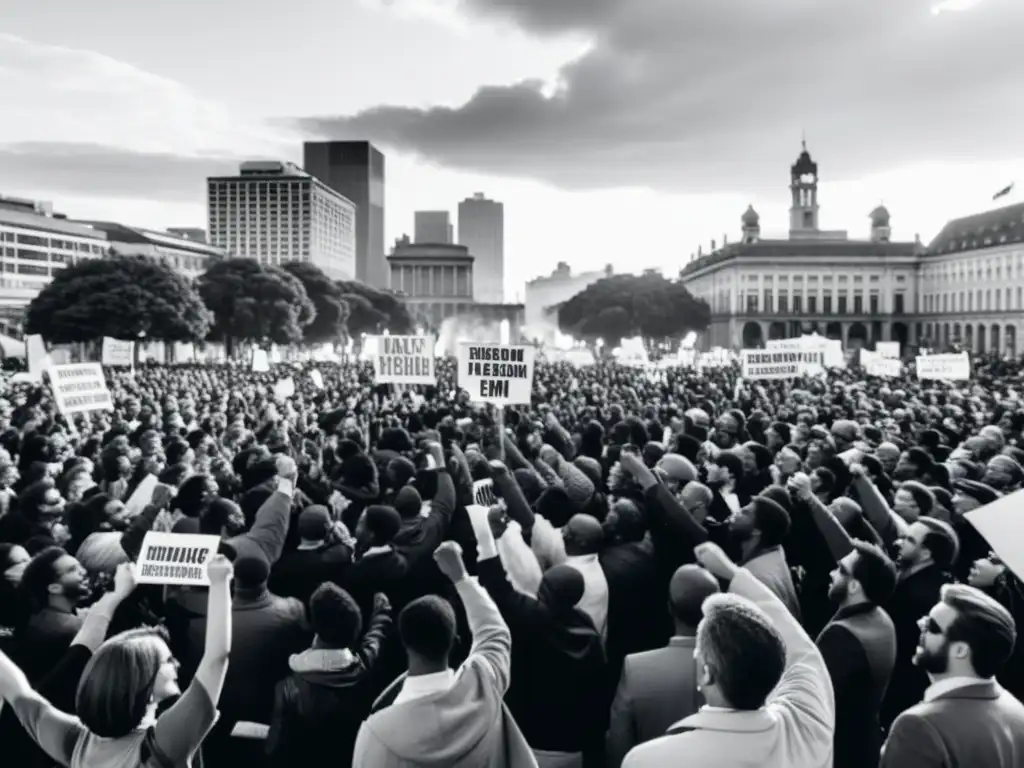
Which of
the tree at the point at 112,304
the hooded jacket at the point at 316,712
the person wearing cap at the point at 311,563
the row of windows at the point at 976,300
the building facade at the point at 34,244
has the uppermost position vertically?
the building facade at the point at 34,244

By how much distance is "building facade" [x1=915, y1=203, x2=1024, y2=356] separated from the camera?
91.5 meters

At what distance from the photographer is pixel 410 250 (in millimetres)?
165375

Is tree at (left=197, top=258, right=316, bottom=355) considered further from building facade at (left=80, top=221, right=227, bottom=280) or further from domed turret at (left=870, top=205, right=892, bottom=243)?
domed turret at (left=870, top=205, right=892, bottom=243)

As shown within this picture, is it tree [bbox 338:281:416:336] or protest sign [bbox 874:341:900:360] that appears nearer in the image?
protest sign [bbox 874:341:900:360]

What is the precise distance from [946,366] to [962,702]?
22.1 m

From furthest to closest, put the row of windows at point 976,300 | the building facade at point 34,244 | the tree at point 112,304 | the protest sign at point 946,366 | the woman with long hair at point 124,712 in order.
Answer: the building facade at point 34,244 < the row of windows at point 976,300 < the tree at point 112,304 < the protest sign at point 946,366 < the woman with long hair at point 124,712

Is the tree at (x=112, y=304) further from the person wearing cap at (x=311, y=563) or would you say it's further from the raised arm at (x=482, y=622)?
the raised arm at (x=482, y=622)

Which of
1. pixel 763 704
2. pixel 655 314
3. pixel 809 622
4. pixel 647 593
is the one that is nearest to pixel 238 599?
pixel 647 593

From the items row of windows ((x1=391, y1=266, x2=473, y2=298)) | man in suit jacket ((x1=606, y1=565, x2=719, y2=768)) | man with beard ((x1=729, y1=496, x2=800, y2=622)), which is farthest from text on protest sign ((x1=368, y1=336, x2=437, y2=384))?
row of windows ((x1=391, y1=266, x2=473, y2=298))

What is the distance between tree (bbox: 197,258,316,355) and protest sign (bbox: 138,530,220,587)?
65.4 meters

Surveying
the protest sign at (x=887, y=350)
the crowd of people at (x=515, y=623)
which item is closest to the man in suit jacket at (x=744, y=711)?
the crowd of people at (x=515, y=623)

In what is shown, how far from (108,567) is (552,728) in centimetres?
306

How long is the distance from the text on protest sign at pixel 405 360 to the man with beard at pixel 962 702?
12219 millimetres

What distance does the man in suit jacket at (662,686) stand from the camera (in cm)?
382
